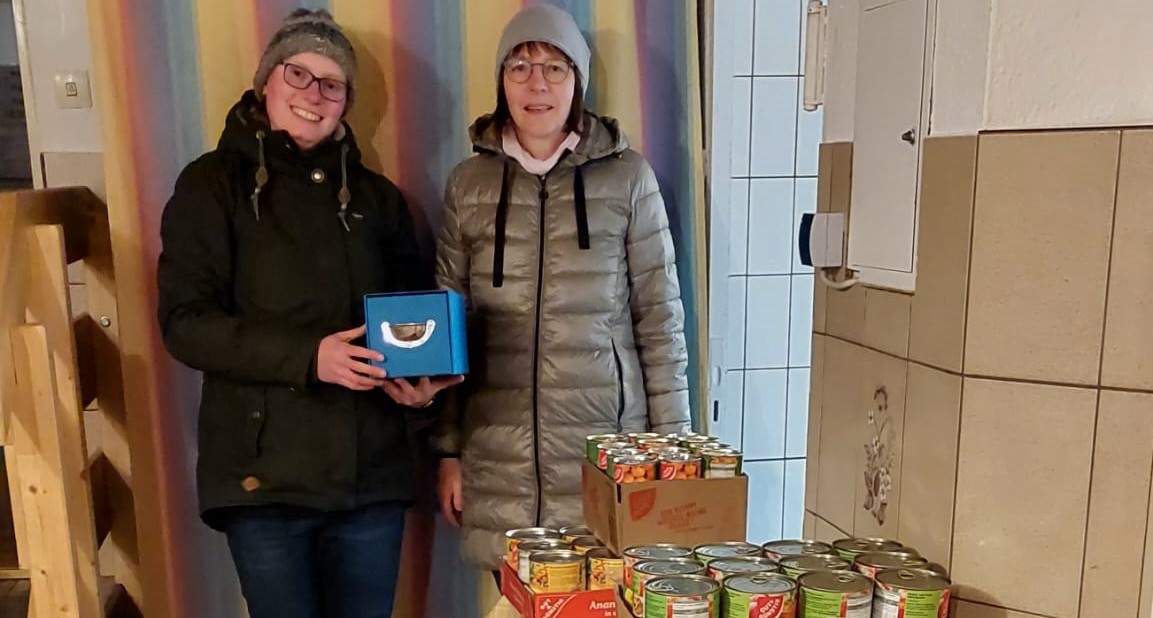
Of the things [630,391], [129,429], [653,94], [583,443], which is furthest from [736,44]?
[129,429]

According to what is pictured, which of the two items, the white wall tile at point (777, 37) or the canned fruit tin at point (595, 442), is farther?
the white wall tile at point (777, 37)

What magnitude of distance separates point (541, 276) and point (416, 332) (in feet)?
1.03

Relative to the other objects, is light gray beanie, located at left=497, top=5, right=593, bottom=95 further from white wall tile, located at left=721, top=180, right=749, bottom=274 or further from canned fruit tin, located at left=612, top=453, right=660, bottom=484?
canned fruit tin, located at left=612, top=453, right=660, bottom=484

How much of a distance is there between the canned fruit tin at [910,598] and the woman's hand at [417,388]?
0.87 meters

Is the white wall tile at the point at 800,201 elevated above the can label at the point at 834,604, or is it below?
above

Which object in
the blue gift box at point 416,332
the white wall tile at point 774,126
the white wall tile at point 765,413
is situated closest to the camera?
the blue gift box at point 416,332

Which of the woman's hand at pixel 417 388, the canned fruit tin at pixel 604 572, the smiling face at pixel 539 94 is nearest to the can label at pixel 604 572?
the canned fruit tin at pixel 604 572

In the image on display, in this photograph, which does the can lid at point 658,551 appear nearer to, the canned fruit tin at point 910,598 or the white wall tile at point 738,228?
the canned fruit tin at point 910,598

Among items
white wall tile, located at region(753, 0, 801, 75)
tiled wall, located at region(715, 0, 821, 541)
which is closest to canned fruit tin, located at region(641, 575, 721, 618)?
tiled wall, located at region(715, 0, 821, 541)

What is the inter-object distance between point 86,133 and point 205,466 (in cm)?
78

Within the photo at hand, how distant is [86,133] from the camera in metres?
1.94

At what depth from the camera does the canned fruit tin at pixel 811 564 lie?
113cm

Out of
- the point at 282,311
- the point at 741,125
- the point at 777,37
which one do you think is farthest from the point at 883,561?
the point at 777,37

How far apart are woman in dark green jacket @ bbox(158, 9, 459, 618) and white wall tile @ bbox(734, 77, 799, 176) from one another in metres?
0.98
